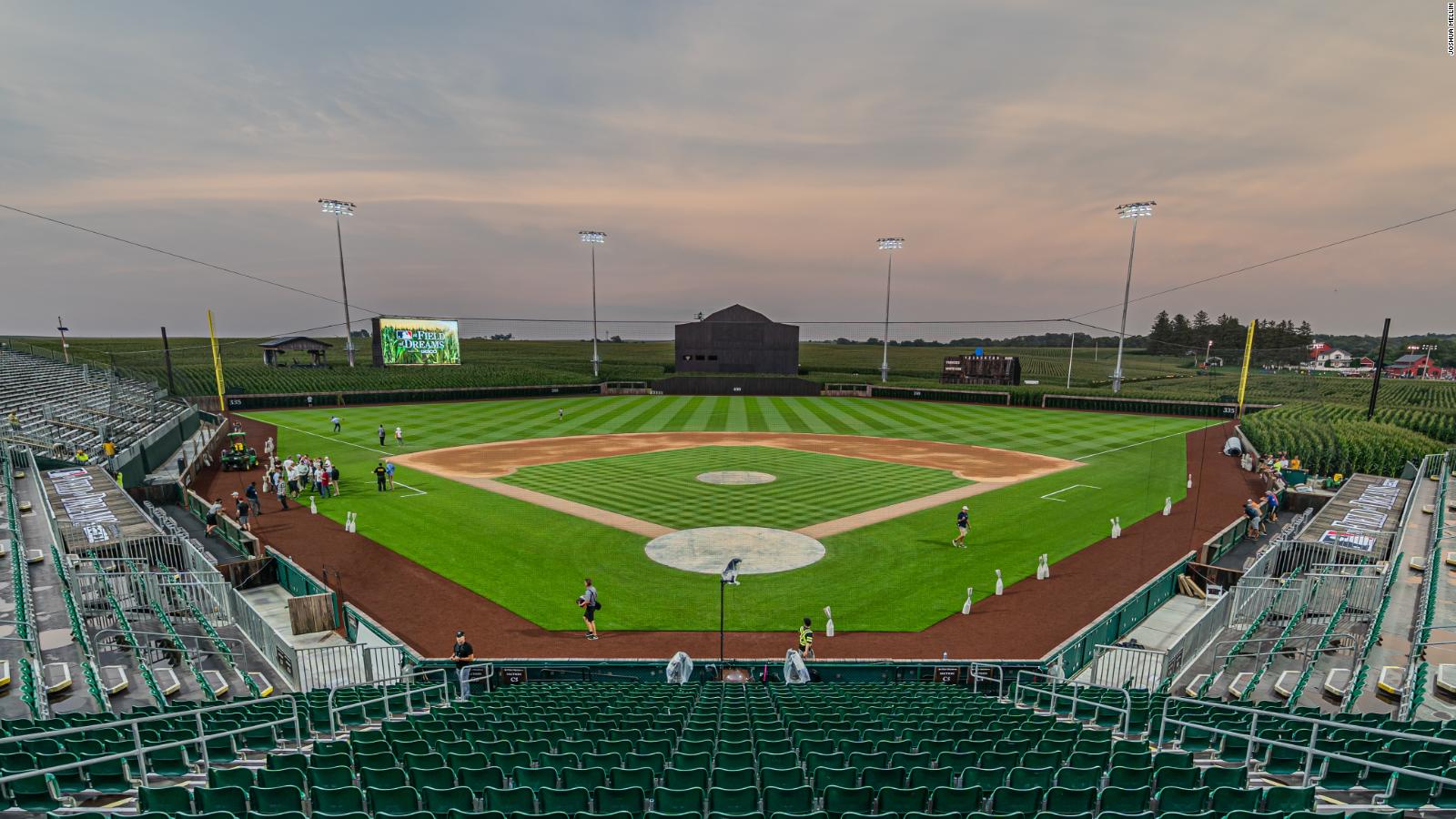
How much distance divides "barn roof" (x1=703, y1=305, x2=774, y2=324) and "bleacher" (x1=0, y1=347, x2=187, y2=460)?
2130 inches

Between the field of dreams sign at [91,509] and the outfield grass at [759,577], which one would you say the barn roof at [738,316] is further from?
the field of dreams sign at [91,509]

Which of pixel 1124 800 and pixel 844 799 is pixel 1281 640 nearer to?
pixel 1124 800

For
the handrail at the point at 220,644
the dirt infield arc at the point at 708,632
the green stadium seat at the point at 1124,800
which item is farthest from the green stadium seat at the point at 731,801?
the dirt infield arc at the point at 708,632

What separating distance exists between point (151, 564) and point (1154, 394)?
79.6 meters

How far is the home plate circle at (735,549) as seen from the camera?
21.2 metres

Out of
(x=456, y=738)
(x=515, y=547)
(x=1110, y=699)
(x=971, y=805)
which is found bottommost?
(x=515, y=547)

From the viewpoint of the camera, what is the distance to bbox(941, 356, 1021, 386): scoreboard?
249 feet

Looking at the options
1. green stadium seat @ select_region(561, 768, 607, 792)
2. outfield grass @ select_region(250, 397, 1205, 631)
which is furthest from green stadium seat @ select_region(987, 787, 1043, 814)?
outfield grass @ select_region(250, 397, 1205, 631)

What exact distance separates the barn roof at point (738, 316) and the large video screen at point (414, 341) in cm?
3124

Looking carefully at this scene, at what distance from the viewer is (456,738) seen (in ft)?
28.0

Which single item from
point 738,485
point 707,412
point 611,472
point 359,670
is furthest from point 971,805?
point 707,412

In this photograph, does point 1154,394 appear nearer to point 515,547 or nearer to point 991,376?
point 991,376

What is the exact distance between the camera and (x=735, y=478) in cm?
3366

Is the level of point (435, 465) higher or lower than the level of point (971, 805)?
lower
